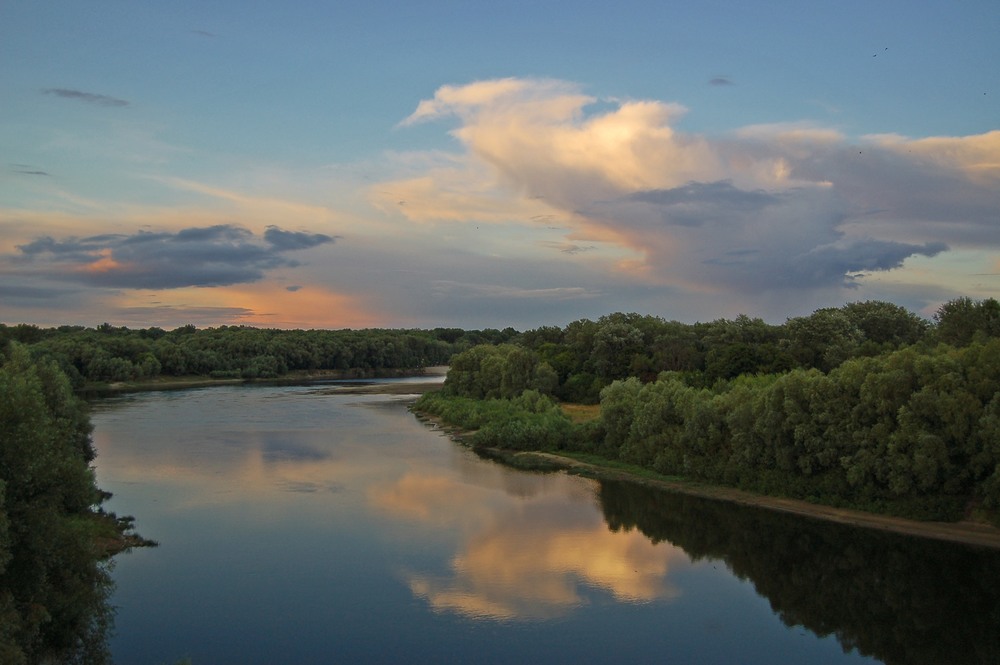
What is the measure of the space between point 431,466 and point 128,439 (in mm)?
20916

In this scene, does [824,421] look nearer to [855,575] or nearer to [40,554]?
[855,575]

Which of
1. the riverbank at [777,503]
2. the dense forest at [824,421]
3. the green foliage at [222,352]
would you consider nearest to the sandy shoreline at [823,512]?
the riverbank at [777,503]

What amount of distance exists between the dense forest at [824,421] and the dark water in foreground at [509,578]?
258 cm

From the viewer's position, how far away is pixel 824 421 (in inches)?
1268

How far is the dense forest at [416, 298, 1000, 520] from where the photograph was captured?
28469 mm

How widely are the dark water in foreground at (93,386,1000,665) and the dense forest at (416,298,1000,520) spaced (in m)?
2.58

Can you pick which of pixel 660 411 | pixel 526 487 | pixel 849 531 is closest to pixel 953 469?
pixel 849 531

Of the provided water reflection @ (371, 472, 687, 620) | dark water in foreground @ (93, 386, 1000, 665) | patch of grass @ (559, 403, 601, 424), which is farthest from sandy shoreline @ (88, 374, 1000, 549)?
patch of grass @ (559, 403, 601, 424)

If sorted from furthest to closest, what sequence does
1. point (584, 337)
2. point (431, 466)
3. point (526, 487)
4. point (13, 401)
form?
point (584, 337) < point (431, 466) < point (526, 487) < point (13, 401)

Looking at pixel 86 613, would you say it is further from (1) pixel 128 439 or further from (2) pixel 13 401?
→ (1) pixel 128 439

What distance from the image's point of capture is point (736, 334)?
69250 mm

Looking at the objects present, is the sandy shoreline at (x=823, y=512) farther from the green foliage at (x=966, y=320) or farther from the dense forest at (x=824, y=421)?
the green foliage at (x=966, y=320)

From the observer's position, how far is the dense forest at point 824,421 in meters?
28.5

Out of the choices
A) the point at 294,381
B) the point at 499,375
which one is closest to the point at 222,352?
the point at 294,381
